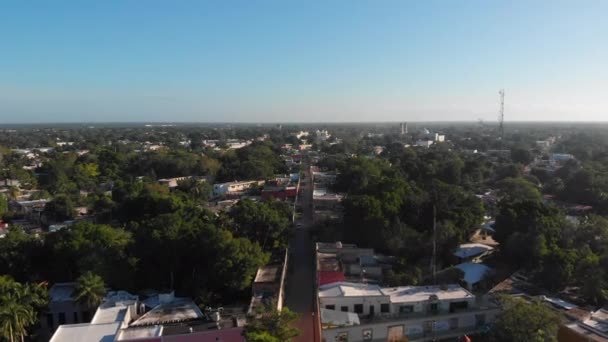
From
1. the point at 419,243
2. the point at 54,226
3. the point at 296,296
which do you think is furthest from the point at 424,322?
the point at 54,226

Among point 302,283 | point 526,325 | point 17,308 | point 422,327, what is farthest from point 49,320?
point 526,325

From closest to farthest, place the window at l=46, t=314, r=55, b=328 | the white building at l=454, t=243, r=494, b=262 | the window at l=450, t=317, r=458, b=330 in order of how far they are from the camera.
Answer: the window at l=450, t=317, r=458, b=330
the window at l=46, t=314, r=55, b=328
the white building at l=454, t=243, r=494, b=262

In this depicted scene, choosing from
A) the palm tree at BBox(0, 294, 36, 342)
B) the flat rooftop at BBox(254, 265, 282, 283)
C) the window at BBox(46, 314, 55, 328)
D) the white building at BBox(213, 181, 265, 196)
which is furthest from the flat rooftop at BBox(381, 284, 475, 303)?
the white building at BBox(213, 181, 265, 196)

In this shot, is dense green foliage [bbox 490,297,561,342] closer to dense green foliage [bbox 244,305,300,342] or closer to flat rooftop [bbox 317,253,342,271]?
dense green foliage [bbox 244,305,300,342]

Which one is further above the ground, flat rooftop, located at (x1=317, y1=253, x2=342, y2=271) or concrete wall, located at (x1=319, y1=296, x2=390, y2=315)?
flat rooftop, located at (x1=317, y1=253, x2=342, y2=271)

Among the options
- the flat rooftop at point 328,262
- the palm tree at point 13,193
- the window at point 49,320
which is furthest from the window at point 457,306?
the palm tree at point 13,193

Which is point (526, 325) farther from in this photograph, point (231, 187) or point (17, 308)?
point (231, 187)
